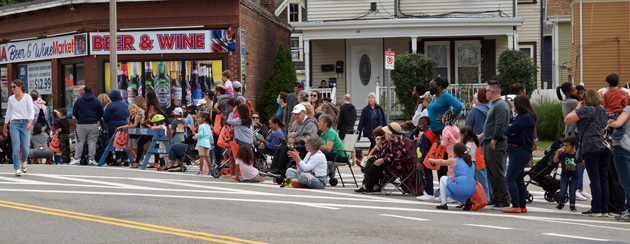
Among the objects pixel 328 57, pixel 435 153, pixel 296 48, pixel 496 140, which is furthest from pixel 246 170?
pixel 296 48

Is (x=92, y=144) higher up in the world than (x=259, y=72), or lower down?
lower down

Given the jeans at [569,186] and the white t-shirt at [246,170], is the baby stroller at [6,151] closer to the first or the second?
the white t-shirt at [246,170]

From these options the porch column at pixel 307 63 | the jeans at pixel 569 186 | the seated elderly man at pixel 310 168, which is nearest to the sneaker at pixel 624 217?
the jeans at pixel 569 186

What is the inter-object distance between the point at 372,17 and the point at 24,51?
1341 centimetres

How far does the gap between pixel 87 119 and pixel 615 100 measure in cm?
1266

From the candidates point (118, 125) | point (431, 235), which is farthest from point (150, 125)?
point (431, 235)

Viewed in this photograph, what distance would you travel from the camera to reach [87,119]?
777 inches

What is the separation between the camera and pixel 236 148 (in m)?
15.9

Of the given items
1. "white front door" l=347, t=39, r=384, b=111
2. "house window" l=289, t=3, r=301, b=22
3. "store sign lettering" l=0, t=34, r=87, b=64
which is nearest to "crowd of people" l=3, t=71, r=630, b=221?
"store sign lettering" l=0, t=34, r=87, b=64

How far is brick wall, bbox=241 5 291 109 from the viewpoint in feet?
92.7

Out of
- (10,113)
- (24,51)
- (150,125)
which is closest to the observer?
(10,113)

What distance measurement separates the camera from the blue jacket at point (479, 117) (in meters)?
13.2

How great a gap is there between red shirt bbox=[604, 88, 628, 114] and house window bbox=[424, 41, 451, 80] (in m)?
19.5

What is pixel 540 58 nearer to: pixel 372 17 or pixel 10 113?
pixel 372 17
